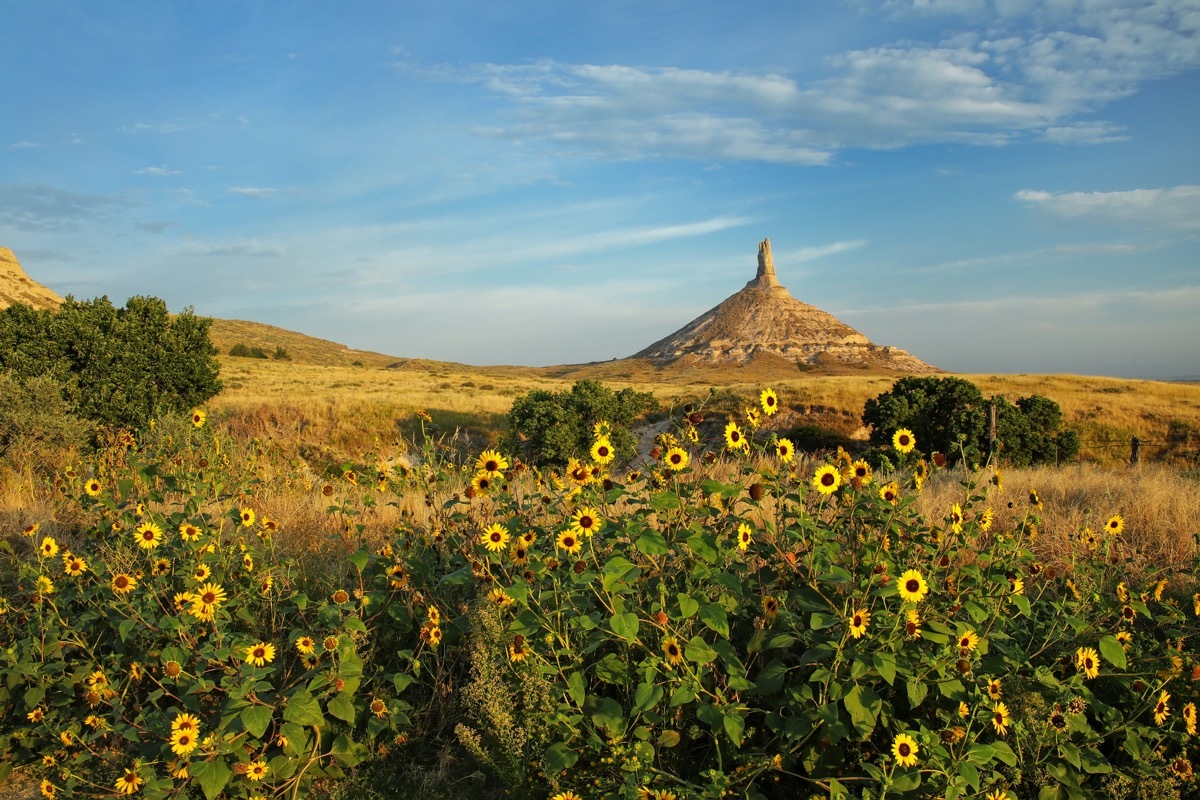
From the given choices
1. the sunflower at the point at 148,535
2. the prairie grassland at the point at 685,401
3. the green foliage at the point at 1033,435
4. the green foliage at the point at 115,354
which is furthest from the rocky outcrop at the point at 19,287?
the sunflower at the point at 148,535

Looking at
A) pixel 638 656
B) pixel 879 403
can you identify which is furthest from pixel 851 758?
pixel 879 403

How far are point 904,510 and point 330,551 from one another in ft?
10.6

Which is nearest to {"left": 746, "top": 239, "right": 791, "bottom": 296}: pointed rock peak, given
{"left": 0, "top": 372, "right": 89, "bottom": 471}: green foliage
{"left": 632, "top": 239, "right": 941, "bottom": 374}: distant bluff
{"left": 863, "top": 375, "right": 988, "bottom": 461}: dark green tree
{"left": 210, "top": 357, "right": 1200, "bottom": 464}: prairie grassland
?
{"left": 632, "top": 239, "right": 941, "bottom": 374}: distant bluff

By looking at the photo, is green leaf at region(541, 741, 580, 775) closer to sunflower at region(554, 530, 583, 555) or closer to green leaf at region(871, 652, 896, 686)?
sunflower at region(554, 530, 583, 555)

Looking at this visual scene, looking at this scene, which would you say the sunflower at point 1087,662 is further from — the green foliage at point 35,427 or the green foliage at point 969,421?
the green foliage at point 969,421

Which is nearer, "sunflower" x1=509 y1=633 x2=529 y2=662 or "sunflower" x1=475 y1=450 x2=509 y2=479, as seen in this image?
"sunflower" x1=509 y1=633 x2=529 y2=662

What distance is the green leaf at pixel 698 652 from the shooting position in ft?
8.71

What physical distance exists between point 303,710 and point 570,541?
119 centimetres

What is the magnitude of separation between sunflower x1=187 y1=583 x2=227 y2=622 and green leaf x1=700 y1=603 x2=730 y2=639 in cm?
198

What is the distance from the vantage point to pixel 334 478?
515 centimetres

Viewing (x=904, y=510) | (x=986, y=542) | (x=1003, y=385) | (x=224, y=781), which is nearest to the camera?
(x=224, y=781)

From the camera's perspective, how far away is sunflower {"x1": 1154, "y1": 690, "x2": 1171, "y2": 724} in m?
2.87

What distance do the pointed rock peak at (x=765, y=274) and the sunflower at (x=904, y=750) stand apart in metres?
153

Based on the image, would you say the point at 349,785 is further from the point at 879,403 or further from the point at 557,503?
the point at 879,403
